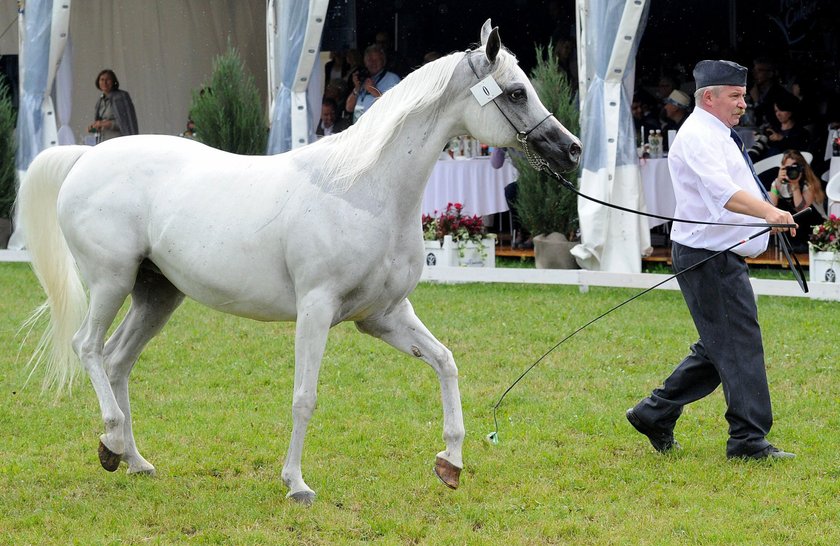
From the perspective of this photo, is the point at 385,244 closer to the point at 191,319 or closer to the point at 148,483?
the point at 148,483

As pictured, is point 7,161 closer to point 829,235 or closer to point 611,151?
point 611,151

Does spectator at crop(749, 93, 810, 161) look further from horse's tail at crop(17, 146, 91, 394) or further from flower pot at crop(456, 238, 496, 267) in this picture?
horse's tail at crop(17, 146, 91, 394)

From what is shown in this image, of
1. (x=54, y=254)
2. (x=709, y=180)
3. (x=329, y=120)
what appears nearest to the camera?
(x=709, y=180)

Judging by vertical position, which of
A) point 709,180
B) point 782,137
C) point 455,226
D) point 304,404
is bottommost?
point 455,226

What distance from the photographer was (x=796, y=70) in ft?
46.0

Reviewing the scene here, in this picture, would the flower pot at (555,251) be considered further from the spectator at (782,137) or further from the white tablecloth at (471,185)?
the spectator at (782,137)

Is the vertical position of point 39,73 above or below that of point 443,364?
above

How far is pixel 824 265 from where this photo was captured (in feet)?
32.8

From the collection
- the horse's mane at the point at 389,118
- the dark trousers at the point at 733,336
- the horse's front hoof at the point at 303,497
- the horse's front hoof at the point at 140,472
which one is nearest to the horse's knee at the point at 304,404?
the horse's front hoof at the point at 303,497

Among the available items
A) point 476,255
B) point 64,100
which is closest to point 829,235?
point 476,255

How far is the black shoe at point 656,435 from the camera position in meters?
5.74

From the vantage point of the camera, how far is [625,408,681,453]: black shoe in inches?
226

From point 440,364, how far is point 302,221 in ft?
2.96

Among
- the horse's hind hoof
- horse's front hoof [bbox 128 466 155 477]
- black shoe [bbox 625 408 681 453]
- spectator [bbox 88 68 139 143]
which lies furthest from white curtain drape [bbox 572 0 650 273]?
spectator [bbox 88 68 139 143]
